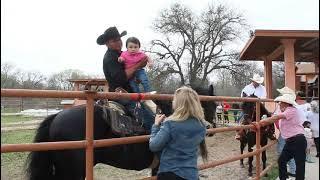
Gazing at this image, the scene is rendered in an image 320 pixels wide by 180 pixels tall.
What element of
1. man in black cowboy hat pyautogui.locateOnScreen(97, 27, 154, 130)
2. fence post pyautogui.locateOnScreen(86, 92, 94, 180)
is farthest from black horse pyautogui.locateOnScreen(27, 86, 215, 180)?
fence post pyautogui.locateOnScreen(86, 92, 94, 180)

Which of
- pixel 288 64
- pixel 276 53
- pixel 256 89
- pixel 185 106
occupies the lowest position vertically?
pixel 185 106

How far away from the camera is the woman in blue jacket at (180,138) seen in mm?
3201

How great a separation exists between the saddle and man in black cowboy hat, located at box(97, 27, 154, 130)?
5.3 inches

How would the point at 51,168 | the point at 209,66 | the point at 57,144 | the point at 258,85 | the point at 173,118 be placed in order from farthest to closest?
the point at 209,66 < the point at 258,85 < the point at 51,168 < the point at 173,118 < the point at 57,144

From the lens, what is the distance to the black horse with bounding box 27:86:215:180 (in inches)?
145

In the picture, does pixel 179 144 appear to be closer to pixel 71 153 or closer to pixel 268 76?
pixel 71 153

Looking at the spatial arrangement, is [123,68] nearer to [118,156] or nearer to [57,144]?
[118,156]

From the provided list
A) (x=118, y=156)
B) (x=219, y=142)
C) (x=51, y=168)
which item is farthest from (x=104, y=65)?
(x=219, y=142)

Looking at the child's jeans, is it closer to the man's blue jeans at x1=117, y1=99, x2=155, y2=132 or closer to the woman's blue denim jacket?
the man's blue jeans at x1=117, y1=99, x2=155, y2=132

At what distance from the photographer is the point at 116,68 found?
442 cm

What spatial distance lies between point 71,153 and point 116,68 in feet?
3.70

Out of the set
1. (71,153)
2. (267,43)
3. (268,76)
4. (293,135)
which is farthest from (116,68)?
(268,76)

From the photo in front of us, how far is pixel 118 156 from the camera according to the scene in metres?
4.19

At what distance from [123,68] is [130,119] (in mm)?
560
